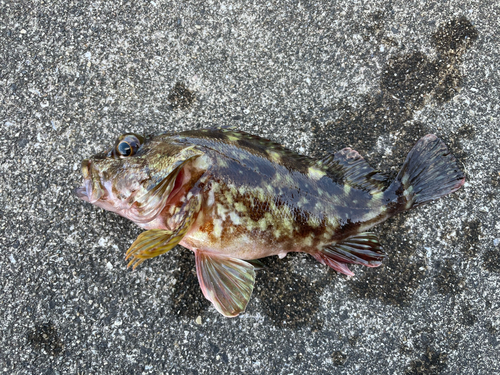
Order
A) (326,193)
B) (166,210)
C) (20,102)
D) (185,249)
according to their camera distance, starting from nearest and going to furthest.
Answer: (166,210), (326,193), (185,249), (20,102)

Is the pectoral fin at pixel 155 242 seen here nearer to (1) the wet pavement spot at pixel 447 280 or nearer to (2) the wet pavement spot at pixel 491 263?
(1) the wet pavement spot at pixel 447 280

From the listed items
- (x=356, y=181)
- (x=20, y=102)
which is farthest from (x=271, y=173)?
(x=20, y=102)

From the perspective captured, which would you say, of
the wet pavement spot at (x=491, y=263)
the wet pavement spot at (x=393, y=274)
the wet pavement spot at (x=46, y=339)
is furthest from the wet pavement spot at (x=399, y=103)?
the wet pavement spot at (x=46, y=339)

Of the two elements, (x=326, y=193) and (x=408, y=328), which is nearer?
(x=326, y=193)

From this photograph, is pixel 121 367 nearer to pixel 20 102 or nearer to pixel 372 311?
pixel 372 311

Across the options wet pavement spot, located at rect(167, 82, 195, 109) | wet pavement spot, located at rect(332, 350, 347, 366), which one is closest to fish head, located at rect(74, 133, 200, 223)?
wet pavement spot, located at rect(167, 82, 195, 109)

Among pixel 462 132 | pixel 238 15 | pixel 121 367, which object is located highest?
pixel 462 132

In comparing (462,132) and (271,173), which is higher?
(462,132)

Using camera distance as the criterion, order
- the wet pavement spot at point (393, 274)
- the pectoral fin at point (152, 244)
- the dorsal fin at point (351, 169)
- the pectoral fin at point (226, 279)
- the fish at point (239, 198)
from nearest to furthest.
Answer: the pectoral fin at point (152, 244), the fish at point (239, 198), the pectoral fin at point (226, 279), the dorsal fin at point (351, 169), the wet pavement spot at point (393, 274)

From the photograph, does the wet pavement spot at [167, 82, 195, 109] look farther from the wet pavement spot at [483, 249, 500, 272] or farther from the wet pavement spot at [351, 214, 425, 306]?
the wet pavement spot at [483, 249, 500, 272]
